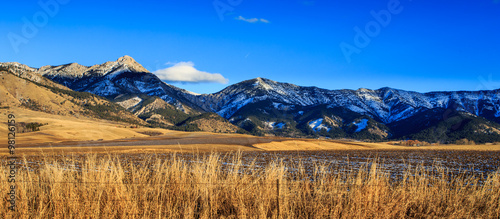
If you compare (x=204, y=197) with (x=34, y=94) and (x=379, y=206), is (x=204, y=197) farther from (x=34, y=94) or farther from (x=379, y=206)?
(x=34, y=94)

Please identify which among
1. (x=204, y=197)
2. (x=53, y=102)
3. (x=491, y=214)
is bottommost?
(x=491, y=214)

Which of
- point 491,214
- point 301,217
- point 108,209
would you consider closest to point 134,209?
point 108,209

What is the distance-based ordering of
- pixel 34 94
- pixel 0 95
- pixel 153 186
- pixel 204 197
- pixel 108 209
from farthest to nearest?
pixel 34 94 < pixel 0 95 < pixel 153 186 < pixel 204 197 < pixel 108 209

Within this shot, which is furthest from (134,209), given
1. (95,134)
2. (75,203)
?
(95,134)

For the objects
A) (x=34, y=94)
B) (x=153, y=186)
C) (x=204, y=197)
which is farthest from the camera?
(x=34, y=94)

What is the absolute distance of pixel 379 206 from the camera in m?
8.96

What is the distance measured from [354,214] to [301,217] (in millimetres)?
1427

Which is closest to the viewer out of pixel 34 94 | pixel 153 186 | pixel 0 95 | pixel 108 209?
pixel 108 209

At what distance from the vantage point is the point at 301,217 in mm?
8930

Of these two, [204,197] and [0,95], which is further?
[0,95]

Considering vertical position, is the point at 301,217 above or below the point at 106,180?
below

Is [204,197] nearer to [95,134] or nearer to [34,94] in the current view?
[95,134]

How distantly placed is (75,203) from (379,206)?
26.4ft

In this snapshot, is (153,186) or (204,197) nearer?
(204,197)
